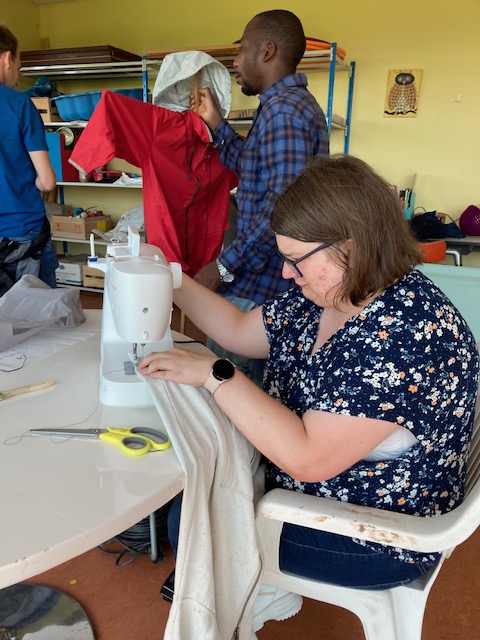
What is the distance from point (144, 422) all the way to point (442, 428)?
526mm

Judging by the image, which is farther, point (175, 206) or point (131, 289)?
point (175, 206)

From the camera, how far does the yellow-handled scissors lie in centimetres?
84

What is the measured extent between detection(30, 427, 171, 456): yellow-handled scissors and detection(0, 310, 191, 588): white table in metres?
0.01

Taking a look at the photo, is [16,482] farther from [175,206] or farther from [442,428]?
[175,206]

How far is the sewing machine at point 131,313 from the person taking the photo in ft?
3.02

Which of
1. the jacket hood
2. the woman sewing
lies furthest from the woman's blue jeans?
the jacket hood

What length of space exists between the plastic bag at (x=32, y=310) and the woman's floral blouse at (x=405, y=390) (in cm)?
70

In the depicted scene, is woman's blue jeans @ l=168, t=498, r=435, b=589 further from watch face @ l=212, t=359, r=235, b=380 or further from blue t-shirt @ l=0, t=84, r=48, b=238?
blue t-shirt @ l=0, t=84, r=48, b=238

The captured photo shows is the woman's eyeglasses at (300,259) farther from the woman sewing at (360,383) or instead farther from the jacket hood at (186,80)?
the jacket hood at (186,80)

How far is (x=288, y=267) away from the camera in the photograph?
3.22 ft

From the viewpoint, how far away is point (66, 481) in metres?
0.75

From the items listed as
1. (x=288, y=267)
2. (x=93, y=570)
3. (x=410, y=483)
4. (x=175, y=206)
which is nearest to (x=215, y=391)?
(x=288, y=267)

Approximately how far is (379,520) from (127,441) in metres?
0.44

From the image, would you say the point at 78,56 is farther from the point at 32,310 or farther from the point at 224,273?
the point at 32,310
